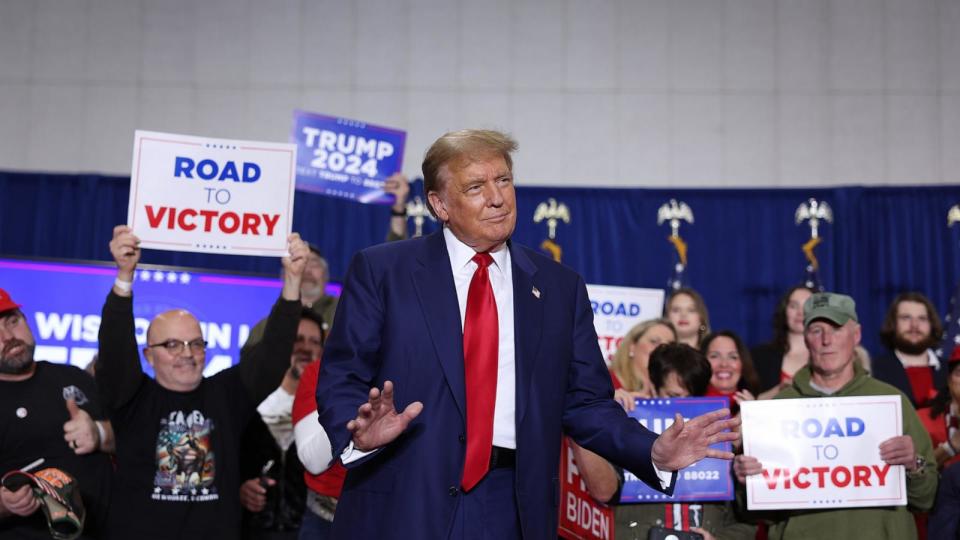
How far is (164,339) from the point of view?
13.9ft

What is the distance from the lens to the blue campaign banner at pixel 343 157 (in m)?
6.22

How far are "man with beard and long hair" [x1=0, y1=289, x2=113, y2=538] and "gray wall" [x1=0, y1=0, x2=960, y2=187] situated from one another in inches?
206

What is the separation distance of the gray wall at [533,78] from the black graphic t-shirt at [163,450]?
533cm

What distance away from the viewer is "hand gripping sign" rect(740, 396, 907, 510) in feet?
13.3

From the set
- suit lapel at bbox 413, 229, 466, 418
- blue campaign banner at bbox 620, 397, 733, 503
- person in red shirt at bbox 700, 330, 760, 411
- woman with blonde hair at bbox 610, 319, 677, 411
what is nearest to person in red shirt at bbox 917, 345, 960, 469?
person in red shirt at bbox 700, 330, 760, 411

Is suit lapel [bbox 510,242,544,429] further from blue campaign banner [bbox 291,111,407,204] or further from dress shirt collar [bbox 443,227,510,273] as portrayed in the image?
blue campaign banner [bbox 291,111,407,204]

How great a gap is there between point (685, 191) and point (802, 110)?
4.16 ft

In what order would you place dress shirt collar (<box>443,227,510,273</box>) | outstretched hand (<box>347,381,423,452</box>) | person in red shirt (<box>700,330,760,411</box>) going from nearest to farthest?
outstretched hand (<box>347,381,423,452</box>), dress shirt collar (<box>443,227,510,273</box>), person in red shirt (<box>700,330,760,411</box>)

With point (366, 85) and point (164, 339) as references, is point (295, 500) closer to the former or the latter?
point (164, 339)

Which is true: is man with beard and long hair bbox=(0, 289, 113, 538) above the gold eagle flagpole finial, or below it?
below

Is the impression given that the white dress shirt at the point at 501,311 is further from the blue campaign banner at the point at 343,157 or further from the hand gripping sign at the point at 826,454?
the blue campaign banner at the point at 343,157

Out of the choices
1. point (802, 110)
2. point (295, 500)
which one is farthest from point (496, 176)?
point (802, 110)

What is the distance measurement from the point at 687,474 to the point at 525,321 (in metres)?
1.88

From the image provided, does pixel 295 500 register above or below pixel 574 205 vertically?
below
